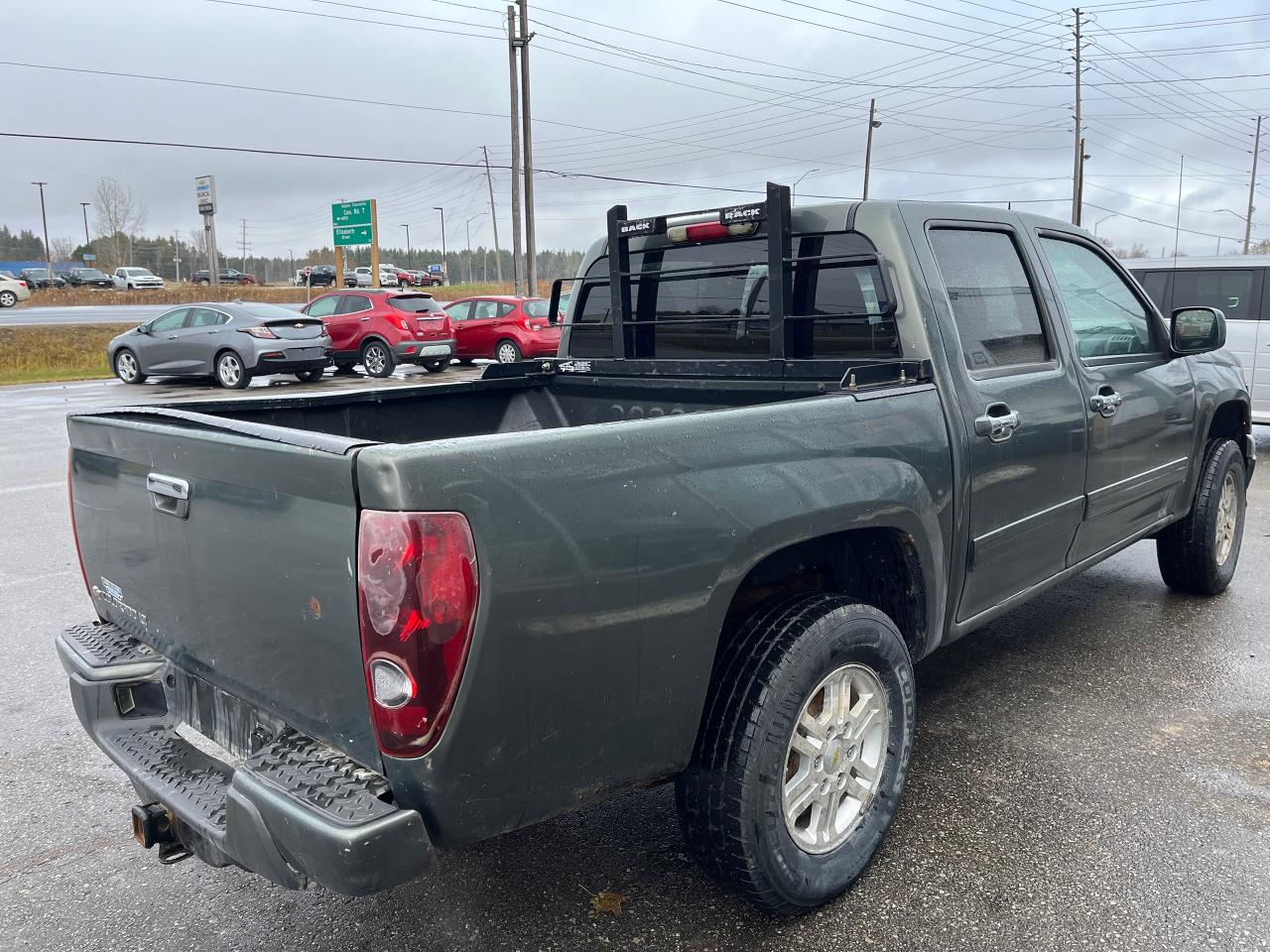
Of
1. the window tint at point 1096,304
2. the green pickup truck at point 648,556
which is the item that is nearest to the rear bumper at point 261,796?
the green pickup truck at point 648,556

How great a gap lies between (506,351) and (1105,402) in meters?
18.4

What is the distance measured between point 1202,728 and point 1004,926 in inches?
66.1

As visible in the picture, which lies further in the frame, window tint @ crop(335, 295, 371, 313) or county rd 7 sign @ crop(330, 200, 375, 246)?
county rd 7 sign @ crop(330, 200, 375, 246)

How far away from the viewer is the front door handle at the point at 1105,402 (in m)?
3.78

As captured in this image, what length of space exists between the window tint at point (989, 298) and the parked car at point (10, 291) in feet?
178

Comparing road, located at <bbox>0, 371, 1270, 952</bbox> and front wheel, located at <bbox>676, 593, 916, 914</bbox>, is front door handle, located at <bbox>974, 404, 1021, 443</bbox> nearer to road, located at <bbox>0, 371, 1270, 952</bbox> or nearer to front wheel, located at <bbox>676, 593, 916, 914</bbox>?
front wheel, located at <bbox>676, 593, 916, 914</bbox>

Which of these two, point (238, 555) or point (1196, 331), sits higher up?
point (1196, 331)

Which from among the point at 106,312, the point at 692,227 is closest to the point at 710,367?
the point at 692,227

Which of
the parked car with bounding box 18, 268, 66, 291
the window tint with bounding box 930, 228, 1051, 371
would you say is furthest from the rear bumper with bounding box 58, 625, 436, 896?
the parked car with bounding box 18, 268, 66, 291

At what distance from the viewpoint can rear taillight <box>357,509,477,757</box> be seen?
1.81m

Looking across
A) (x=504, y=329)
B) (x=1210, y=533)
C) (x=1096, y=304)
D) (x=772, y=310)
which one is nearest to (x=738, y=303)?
(x=772, y=310)

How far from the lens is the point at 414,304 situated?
2077cm

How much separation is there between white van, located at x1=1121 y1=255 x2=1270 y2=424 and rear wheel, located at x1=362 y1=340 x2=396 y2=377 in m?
14.4

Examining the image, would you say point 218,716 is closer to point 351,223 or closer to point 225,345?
point 225,345
